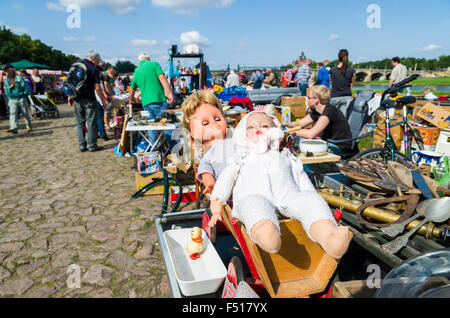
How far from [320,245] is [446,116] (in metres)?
6.20

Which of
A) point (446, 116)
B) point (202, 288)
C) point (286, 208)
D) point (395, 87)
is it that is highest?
point (395, 87)

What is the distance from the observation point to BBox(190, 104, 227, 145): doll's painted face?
281 cm

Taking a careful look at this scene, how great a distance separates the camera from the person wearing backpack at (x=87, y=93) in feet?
22.1

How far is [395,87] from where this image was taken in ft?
14.2

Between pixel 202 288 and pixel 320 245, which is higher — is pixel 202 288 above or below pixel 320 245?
below

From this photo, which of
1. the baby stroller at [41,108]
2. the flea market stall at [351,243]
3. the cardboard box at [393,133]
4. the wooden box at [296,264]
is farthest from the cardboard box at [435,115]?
the baby stroller at [41,108]

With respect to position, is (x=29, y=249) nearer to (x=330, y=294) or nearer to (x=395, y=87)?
(x=330, y=294)

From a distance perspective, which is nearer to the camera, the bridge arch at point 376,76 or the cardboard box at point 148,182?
the cardboard box at point 148,182

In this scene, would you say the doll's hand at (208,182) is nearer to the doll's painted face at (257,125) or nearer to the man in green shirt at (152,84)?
the doll's painted face at (257,125)

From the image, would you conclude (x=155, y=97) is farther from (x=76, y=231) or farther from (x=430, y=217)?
(x=430, y=217)

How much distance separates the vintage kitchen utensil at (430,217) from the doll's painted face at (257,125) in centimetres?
124

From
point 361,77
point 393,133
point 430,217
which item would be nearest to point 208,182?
point 430,217
